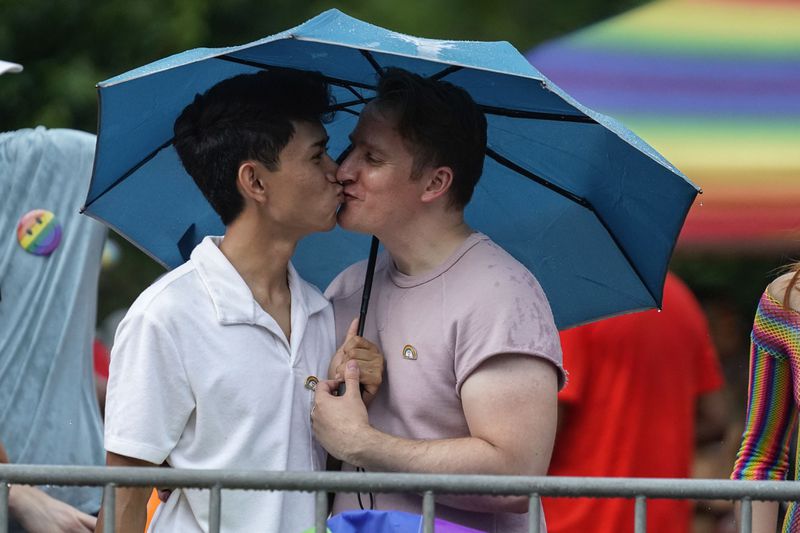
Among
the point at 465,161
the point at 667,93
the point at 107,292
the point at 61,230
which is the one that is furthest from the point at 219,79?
the point at 107,292

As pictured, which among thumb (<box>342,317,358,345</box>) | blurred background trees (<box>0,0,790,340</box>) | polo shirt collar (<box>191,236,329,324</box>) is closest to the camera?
polo shirt collar (<box>191,236,329,324</box>)

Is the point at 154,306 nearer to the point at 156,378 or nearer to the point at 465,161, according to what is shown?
the point at 156,378

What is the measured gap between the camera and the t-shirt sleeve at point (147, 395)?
372cm

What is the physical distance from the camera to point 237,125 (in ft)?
13.4

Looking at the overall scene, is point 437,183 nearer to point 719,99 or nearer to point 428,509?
point 428,509

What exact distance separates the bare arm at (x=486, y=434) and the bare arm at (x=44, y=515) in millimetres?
1482

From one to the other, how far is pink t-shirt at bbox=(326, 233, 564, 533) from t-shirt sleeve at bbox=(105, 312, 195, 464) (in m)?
0.48

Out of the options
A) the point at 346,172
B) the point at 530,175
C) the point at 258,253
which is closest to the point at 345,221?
the point at 346,172

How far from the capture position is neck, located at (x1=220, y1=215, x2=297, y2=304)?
13.3ft

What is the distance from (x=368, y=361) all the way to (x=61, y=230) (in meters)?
1.83

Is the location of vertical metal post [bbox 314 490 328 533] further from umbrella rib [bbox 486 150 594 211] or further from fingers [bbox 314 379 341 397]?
umbrella rib [bbox 486 150 594 211]

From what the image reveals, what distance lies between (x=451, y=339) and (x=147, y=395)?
0.74m

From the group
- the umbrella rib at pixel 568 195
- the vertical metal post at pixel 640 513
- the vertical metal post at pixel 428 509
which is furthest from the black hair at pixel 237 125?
the vertical metal post at pixel 640 513

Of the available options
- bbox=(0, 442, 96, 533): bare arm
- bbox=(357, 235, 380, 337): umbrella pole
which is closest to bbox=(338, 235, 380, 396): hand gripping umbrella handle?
bbox=(357, 235, 380, 337): umbrella pole
